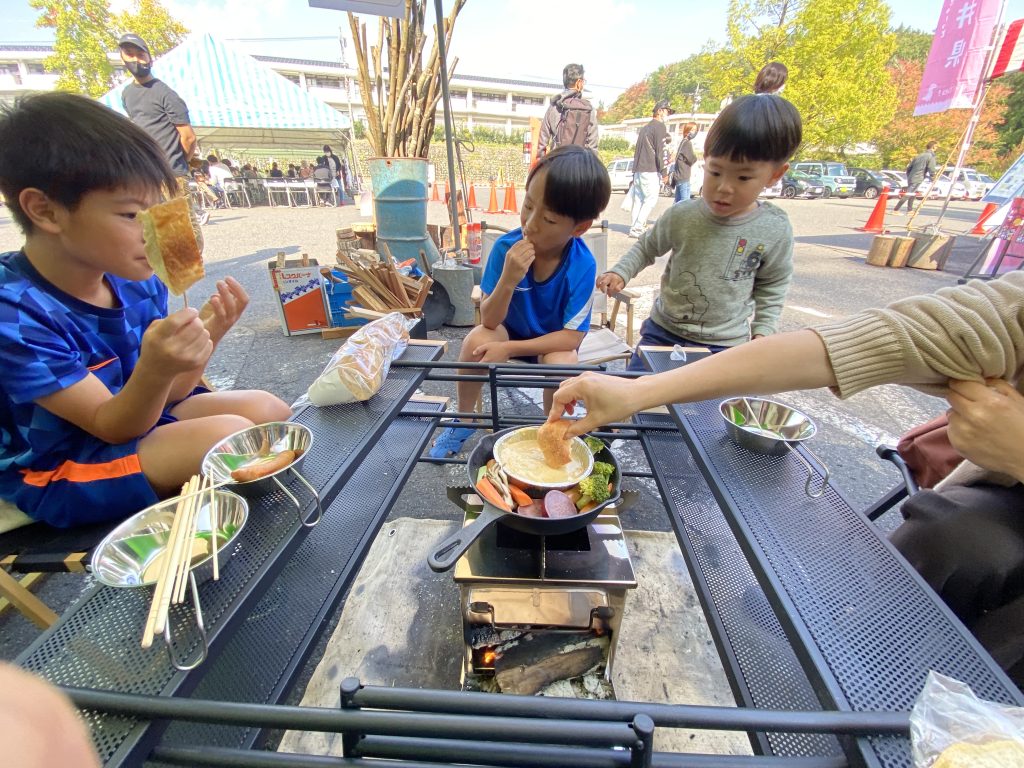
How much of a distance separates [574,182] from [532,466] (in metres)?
1.47

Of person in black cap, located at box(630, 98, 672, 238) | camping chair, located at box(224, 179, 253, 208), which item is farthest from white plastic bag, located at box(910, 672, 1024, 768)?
camping chair, located at box(224, 179, 253, 208)

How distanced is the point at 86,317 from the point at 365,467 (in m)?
1.09

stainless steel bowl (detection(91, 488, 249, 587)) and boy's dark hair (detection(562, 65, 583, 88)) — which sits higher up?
boy's dark hair (detection(562, 65, 583, 88))

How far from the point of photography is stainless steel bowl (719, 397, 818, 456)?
143 cm

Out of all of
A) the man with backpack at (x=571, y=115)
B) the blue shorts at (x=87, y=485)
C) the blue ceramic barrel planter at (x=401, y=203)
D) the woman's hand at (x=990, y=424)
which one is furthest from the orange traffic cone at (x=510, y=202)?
the woman's hand at (x=990, y=424)

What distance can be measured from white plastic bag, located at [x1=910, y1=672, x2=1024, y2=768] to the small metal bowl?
85 centimetres

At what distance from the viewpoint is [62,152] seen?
1348mm

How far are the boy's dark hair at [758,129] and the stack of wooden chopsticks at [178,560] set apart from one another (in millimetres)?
2505

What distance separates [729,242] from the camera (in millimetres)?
2551

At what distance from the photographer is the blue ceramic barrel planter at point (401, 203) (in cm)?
528

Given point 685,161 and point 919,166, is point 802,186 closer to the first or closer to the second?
point 919,166

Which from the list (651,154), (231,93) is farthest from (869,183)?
(231,93)

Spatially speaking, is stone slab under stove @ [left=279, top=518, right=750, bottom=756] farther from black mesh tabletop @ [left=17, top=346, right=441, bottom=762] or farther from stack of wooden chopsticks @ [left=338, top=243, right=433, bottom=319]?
stack of wooden chopsticks @ [left=338, top=243, right=433, bottom=319]

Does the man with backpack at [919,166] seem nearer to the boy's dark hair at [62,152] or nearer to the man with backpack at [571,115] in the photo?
the man with backpack at [571,115]
